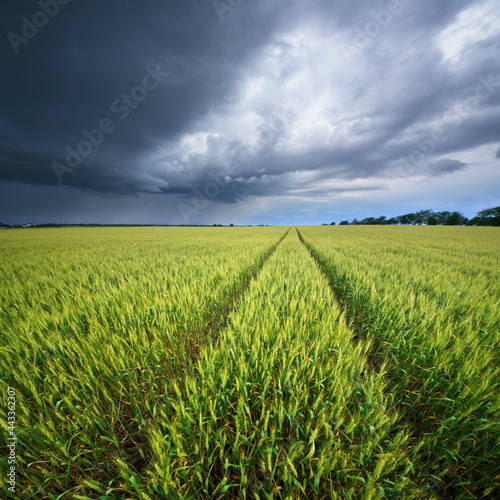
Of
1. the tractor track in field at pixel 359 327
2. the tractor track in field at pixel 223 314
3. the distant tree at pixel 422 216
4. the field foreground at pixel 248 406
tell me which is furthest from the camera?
the distant tree at pixel 422 216

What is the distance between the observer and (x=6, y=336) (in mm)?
2178

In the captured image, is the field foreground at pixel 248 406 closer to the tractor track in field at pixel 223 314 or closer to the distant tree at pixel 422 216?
the tractor track in field at pixel 223 314

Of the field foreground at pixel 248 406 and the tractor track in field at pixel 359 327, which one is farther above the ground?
the field foreground at pixel 248 406

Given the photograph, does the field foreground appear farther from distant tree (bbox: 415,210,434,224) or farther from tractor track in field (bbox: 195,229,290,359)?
distant tree (bbox: 415,210,434,224)

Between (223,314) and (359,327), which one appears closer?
(359,327)

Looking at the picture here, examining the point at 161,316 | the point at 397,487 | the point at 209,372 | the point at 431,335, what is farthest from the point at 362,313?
the point at 161,316

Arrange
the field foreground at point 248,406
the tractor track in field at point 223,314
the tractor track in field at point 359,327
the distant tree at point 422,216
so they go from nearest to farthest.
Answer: the field foreground at point 248,406, the tractor track in field at point 359,327, the tractor track in field at point 223,314, the distant tree at point 422,216

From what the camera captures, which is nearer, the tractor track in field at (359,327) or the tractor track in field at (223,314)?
the tractor track in field at (359,327)

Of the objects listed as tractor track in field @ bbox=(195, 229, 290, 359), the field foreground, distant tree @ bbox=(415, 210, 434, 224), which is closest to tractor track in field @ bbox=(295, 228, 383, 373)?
the field foreground

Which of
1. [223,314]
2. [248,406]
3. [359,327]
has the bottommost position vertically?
[359,327]

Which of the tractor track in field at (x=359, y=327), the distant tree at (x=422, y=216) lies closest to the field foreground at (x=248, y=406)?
the tractor track in field at (x=359, y=327)

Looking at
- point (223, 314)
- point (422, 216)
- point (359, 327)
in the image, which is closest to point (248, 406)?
point (223, 314)

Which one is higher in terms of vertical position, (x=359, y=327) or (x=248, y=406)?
(x=248, y=406)

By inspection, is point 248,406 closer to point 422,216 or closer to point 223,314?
point 223,314
